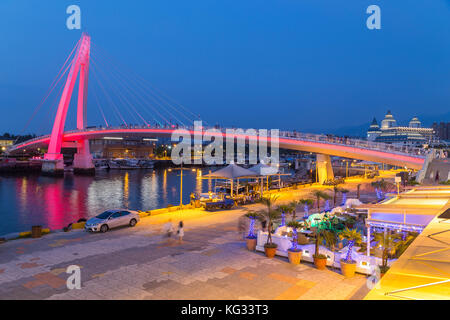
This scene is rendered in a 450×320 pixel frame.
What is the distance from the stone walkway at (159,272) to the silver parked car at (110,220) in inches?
46.0

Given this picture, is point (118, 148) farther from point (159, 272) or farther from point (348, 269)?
point (348, 269)

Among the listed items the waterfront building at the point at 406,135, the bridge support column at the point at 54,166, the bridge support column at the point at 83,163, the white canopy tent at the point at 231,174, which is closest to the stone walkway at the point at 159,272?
the white canopy tent at the point at 231,174

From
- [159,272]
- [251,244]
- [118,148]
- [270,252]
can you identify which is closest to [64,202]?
[251,244]

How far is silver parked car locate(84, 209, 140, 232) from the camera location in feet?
41.4

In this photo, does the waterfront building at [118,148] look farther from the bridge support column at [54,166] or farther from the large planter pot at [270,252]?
the large planter pot at [270,252]

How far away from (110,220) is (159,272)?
6.18 metres

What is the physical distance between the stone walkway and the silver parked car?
3.83 feet

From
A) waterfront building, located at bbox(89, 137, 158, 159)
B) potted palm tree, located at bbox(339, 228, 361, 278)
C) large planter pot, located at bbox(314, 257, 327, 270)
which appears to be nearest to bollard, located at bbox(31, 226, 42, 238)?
large planter pot, located at bbox(314, 257, 327, 270)

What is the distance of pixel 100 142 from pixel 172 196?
8962 centimetres

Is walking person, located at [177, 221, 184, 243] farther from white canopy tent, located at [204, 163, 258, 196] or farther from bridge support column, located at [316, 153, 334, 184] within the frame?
bridge support column, located at [316, 153, 334, 184]

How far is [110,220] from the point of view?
42.8ft

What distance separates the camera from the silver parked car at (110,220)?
497 inches

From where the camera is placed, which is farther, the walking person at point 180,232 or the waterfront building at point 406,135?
the waterfront building at point 406,135
